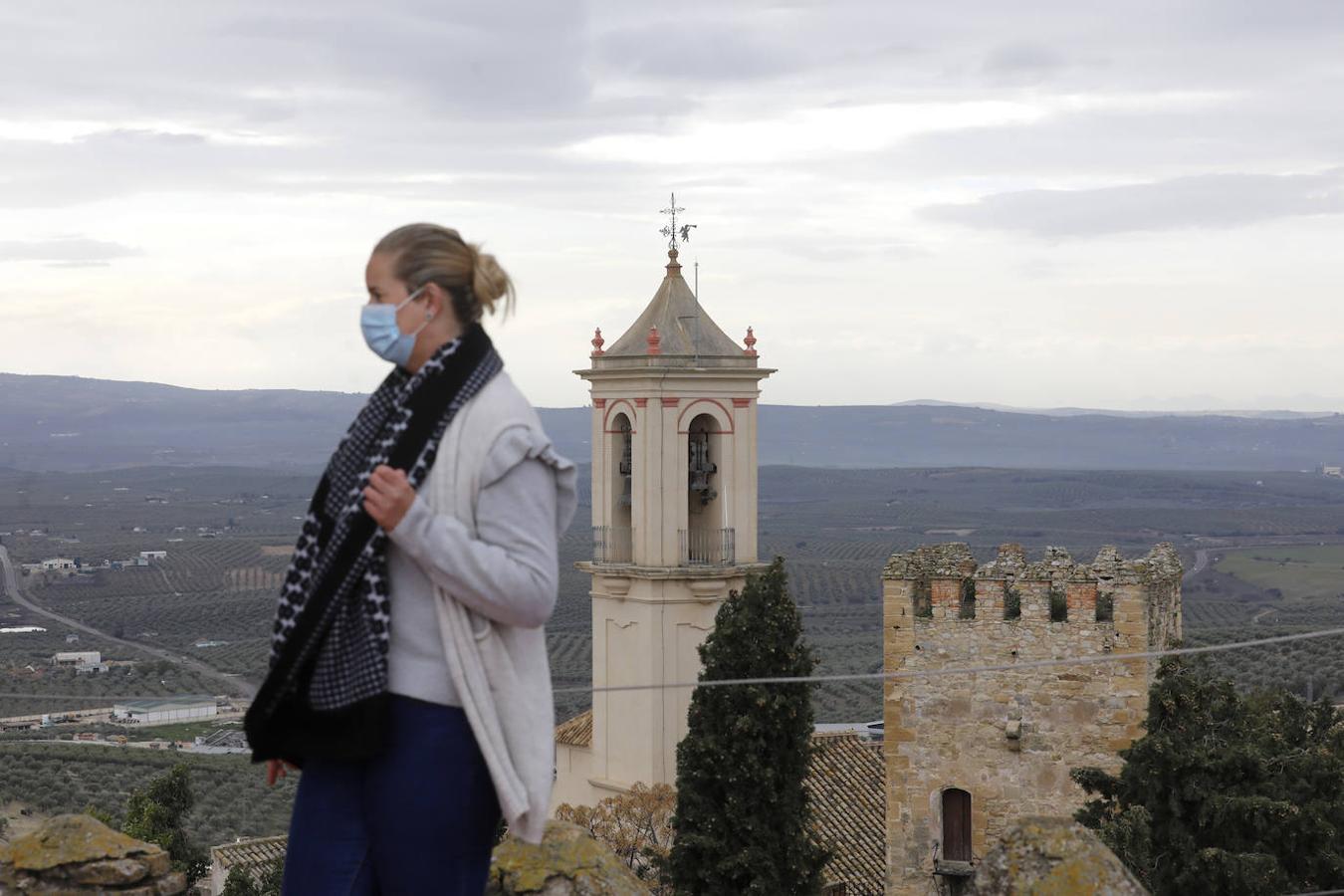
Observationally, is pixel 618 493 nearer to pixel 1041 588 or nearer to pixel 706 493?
pixel 706 493

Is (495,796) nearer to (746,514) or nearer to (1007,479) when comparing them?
(746,514)

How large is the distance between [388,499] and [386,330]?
0.39 m

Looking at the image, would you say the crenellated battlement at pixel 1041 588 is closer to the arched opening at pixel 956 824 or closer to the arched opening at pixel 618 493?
the arched opening at pixel 956 824

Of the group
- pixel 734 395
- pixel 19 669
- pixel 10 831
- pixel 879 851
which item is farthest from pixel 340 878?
pixel 19 669

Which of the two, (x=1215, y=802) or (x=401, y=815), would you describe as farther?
(x=1215, y=802)

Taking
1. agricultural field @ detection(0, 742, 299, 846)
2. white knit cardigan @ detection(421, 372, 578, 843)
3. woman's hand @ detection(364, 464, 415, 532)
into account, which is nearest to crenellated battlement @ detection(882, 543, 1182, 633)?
white knit cardigan @ detection(421, 372, 578, 843)

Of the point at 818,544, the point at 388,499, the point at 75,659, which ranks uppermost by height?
the point at 388,499

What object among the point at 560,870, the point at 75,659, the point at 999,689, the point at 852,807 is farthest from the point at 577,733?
the point at 75,659

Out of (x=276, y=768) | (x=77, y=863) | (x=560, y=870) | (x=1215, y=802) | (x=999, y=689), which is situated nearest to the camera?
(x=276, y=768)

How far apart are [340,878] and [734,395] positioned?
2459 cm

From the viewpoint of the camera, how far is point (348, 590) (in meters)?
3.62

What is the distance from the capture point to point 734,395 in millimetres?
28172

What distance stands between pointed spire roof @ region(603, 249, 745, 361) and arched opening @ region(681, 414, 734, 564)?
106 cm

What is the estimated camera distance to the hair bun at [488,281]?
12.3 ft
